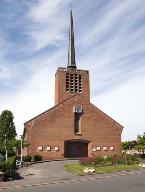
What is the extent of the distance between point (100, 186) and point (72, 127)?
30218mm

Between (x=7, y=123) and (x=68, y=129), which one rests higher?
(x=7, y=123)

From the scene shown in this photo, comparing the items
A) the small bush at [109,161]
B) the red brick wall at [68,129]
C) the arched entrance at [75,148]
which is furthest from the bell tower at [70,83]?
the small bush at [109,161]

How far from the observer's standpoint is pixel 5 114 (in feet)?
259

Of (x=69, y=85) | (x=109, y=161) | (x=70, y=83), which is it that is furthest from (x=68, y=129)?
(x=109, y=161)

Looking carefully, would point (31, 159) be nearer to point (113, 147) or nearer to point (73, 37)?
point (113, 147)

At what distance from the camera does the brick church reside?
49.9 m

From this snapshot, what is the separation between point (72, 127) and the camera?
171 ft

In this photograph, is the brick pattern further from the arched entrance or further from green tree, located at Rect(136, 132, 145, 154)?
green tree, located at Rect(136, 132, 145, 154)

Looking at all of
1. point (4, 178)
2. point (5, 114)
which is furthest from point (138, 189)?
point (5, 114)

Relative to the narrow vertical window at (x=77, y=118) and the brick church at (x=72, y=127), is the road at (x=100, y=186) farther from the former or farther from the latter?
the narrow vertical window at (x=77, y=118)

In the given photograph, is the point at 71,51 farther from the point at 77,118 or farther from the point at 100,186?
the point at 100,186

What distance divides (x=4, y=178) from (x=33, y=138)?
76.7ft

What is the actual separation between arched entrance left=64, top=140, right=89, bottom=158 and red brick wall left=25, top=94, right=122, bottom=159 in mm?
798

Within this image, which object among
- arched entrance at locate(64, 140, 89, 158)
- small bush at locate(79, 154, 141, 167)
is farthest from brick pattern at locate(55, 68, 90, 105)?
small bush at locate(79, 154, 141, 167)
